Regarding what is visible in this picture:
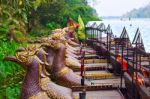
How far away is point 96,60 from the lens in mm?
16609

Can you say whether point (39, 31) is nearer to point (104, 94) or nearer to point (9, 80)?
point (9, 80)

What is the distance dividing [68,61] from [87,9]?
20.6 m

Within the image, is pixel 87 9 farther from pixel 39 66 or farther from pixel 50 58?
pixel 39 66

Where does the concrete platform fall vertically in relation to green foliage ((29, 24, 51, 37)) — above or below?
below

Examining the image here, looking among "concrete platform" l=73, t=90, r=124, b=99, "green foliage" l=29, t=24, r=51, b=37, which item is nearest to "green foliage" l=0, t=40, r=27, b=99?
"concrete platform" l=73, t=90, r=124, b=99

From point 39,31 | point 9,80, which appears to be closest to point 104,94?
point 9,80

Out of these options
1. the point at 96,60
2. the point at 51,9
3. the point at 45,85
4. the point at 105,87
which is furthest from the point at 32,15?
the point at 45,85

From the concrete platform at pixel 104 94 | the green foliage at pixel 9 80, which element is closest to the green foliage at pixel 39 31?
the green foliage at pixel 9 80

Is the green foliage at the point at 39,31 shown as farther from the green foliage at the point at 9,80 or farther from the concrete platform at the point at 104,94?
the concrete platform at the point at 104,94

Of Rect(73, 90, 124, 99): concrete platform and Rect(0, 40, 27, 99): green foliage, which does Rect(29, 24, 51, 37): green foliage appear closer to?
Rect(0, 40, 27, 99): green foliage

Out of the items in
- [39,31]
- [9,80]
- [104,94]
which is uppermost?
[39,31]

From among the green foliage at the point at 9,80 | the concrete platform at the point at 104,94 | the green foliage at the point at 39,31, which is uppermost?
the green foliage at the point at 39,31

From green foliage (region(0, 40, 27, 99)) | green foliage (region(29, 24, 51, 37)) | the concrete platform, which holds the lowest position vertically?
the concrete platform

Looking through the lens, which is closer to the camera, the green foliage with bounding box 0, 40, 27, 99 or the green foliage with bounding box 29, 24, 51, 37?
the green foliage with bounding box 0, 40, 27, 99
